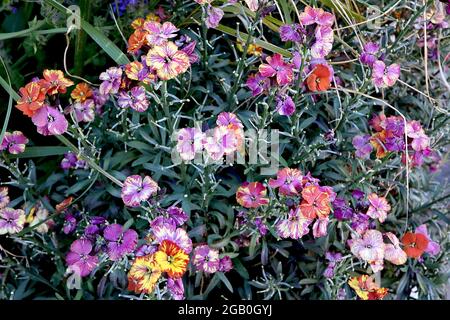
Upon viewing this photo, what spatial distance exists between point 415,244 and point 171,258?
2.27ft

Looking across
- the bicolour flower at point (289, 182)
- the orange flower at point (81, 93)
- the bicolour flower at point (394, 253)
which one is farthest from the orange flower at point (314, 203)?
the orange flower at point (81, 93)

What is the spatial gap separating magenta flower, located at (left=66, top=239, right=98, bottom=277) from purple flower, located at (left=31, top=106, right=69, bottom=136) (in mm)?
282

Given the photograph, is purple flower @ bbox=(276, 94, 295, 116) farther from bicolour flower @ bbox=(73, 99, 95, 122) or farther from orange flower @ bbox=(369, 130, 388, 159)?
bicolour flower @ bbox=(73, 99, 95, 122)

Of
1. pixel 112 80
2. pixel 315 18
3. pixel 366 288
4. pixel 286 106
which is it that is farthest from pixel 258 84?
pixel 366 288

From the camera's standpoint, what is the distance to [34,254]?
1.58 m

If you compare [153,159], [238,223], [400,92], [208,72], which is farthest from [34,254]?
[400,92]

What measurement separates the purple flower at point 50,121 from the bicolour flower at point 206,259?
0.43 m

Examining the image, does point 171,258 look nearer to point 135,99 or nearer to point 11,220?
point 135,99

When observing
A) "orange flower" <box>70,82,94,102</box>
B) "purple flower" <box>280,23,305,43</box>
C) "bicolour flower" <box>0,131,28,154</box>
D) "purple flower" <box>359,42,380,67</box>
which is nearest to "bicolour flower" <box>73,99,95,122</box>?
"orange flower" <box>70,82,94,102</box>

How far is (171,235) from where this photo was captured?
1161mm

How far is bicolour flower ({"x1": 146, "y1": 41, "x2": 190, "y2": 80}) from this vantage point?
1.17 m

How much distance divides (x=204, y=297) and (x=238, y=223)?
0.75 feet

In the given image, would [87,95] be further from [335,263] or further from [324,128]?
[335,263]

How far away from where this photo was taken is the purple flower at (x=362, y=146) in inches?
57.5
